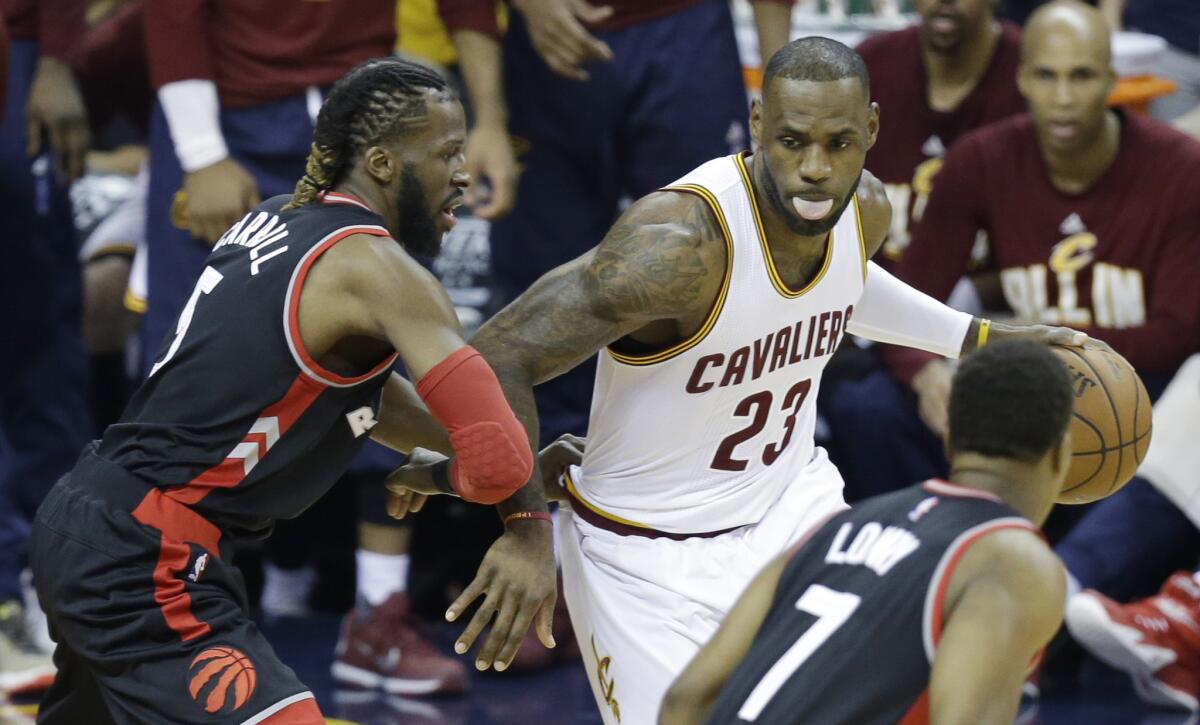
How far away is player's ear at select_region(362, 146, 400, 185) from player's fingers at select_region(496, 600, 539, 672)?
0.87 meters

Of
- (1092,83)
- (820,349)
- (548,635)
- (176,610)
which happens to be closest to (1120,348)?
(1092,83)

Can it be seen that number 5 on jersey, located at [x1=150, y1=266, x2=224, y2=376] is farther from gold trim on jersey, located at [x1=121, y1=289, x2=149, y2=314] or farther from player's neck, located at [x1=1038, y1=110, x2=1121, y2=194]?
player's neck, located at [x1=1038, y1=110, x2=1121, y2=194]

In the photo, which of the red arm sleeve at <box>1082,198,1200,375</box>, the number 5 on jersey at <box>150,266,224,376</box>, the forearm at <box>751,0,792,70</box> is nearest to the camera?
the number 5 on jersey at <box>150,266,224,376</box>

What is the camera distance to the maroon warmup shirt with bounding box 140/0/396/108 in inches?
216

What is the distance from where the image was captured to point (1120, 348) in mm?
5816

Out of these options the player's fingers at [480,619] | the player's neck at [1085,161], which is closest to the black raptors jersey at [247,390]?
the player's fingers at [480,619]

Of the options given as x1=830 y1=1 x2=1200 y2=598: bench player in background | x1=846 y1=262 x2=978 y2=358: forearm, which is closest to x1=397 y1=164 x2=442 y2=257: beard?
x1=846 y1=262 x2=978 y2=358: forearm

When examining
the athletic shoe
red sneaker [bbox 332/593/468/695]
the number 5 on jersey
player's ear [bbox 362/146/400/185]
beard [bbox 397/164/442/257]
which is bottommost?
red sneaker [bbox 332/593/468/695]

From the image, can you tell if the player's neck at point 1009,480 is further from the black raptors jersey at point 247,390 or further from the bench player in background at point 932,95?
the bench player in background at point 932,95

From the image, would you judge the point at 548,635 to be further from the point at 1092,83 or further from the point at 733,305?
the point at 1092,83

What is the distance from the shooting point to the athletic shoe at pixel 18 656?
213 inches

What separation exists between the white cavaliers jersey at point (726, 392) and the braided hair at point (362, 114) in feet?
1.95

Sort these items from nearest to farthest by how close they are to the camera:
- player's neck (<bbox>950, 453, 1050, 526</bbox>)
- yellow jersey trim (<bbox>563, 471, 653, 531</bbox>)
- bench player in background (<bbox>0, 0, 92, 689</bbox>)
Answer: player's neck (<bbox>950, 453, 1050, 526</bbox>) → yellow jersey trim (<bbox>563, 471, 653, 531</bbox>) → bench player in background (<bbox>0, 0, 92, 689</bbox>)

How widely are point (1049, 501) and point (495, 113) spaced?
301 cm
